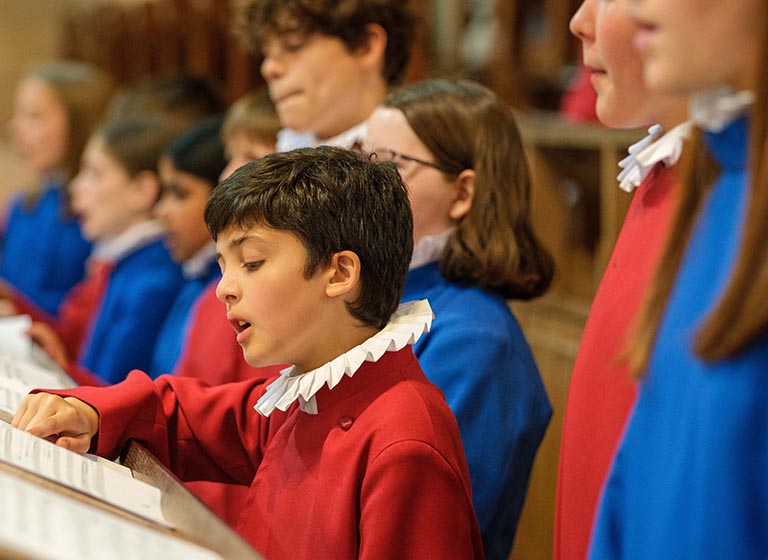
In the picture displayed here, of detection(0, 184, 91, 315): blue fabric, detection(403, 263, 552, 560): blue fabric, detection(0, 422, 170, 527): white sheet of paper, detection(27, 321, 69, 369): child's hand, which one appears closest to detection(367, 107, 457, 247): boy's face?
detection(403, 263, 552, 560): blue fabric

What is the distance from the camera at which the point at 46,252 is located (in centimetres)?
410

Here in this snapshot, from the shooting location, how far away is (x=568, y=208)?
3500mm

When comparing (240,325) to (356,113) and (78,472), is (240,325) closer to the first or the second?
(78,472)

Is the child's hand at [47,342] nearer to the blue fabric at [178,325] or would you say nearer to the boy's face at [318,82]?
the blue fabric at [178,325]

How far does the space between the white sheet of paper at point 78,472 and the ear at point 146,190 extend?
1.83m

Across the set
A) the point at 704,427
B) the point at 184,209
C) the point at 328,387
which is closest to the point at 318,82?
the point at 184,209

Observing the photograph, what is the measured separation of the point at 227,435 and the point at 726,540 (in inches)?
30.1

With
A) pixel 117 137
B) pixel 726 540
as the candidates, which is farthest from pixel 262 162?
pixel 117 137

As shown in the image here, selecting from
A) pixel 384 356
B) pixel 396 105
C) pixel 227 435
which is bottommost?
pixel 227 435

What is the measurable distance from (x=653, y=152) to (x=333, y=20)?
102cm

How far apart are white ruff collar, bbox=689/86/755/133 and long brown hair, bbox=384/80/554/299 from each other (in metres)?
0.80

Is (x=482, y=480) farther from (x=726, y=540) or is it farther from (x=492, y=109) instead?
(x=726, y=540)

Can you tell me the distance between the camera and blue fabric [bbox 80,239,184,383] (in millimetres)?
2672

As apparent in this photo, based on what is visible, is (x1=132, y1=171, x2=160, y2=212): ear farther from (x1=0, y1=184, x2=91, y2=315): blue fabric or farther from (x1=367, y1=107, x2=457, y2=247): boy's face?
(x1=367, y1=107, x2=457, y2=247): boy's face
